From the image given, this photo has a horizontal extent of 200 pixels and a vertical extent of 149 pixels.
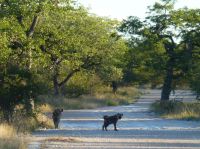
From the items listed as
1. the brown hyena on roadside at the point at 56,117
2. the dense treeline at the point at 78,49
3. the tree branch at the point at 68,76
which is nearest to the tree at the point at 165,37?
the dense treeline at the point at 78,49

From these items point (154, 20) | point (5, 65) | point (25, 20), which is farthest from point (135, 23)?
point (5, 65)

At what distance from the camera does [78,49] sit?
2130 inches

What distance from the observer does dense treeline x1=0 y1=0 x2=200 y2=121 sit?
2798 cm

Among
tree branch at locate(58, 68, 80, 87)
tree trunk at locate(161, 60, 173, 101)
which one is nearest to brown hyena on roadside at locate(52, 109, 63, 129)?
tree trunk at locate(161, 60, 173, 101)

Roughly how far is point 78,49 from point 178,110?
51.0 feet

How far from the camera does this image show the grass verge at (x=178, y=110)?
37969mm

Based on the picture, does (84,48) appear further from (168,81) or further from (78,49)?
(168,81)

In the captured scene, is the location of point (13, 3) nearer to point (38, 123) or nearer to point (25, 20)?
point (25, 20)

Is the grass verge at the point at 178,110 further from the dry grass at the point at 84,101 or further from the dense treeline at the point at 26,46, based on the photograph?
the dry grass at the point at 84,101

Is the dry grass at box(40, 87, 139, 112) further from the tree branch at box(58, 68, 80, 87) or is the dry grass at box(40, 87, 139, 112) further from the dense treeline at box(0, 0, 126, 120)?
the dense treeline at box(0, 0, 126, 120)

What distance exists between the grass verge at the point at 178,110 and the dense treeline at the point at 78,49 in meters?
1.54

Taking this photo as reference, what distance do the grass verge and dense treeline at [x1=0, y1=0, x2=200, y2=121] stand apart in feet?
5.06

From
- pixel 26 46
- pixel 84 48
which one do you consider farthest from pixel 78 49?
pixel 26 46

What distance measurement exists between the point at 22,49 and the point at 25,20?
3.01 metres
